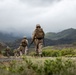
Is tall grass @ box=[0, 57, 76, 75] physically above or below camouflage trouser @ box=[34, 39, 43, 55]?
below

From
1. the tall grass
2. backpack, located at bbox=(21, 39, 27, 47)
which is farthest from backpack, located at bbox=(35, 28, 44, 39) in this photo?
the tall grass

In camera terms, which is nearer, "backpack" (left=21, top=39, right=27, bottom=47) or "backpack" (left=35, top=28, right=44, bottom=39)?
"backpack" (left=35, top=28, right=44, bottom=39)

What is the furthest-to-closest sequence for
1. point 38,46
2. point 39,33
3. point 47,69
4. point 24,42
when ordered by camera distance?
point 24,42 < point 38,46 < point 39,33 < point 47,69

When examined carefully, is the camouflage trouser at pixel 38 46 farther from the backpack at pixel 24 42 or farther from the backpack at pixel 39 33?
the backpack at pixel 24 42

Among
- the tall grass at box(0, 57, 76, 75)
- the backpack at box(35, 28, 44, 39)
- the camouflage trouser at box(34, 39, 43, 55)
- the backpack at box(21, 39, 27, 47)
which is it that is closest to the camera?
the tall grass at box(0, 57, 76, 75)

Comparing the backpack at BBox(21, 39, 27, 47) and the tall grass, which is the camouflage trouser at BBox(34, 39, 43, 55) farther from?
the tall grass

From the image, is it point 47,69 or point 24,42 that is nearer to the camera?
point 47,69

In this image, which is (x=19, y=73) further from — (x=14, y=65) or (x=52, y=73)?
(x=14, y=65)

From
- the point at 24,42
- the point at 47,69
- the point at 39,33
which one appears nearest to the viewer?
the point at 47,69

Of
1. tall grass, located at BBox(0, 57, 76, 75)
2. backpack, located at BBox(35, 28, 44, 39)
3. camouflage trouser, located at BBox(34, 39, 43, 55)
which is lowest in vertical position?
tall grass, located at BBox(0, 57, 76, 75)

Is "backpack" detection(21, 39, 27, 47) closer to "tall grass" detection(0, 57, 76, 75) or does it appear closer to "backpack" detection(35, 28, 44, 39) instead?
"backpack" detection(35, 28, 44, 39)

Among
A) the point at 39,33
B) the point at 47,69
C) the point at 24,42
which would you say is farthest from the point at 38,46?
the point at 47,69

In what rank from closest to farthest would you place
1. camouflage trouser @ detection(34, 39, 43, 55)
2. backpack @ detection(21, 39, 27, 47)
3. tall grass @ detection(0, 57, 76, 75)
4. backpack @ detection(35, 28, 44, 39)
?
1. tall grass @ detection(0, 57, 76, 75)
2. backpack @ detection(35, 28, 44, 39)
3. camouflage trouser @ detection(34, 39, 43, 55)
4. backpack @ detection(21, 39, 27, 47)

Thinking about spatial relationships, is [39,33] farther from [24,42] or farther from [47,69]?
[47,69]
